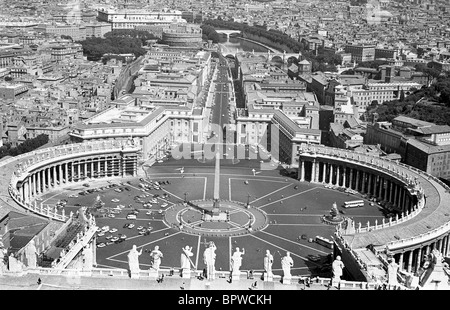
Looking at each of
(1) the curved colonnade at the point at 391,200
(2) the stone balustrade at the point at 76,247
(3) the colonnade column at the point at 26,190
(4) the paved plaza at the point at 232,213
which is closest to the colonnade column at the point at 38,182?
(4) the paved plaza at the point at 232,213

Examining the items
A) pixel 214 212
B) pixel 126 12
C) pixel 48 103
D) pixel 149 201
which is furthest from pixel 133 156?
pixel 126 12

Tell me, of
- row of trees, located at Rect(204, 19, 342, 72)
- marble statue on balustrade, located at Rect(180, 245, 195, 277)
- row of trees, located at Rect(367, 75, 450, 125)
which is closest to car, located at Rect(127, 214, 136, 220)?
marble statue on balustrade, located at Rect(180, 245, 195, 277)

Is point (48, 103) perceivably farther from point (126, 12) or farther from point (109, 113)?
point (126, 12)

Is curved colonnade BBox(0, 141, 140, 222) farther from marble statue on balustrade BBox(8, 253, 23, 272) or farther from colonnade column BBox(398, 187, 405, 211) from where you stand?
marble statue on balustrade BBox(8, 253, 23, 272)

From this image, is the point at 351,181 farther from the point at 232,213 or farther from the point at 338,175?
the point at 232,213

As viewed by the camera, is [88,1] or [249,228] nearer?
[249,228]

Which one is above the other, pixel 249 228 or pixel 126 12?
pixel 126 12

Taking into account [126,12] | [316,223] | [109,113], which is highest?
[126,12]
